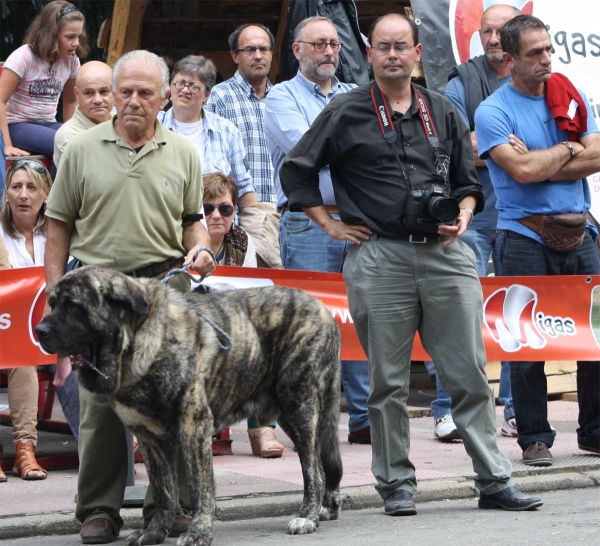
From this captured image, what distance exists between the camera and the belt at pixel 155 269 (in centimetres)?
580

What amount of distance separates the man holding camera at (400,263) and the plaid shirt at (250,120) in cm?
294

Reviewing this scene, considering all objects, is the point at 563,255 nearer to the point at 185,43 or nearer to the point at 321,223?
the point at 321,223

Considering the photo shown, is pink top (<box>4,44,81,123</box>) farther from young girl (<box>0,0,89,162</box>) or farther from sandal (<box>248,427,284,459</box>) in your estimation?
sandal (<box>248,427,284,459</box>)

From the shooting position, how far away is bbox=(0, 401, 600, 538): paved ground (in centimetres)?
620

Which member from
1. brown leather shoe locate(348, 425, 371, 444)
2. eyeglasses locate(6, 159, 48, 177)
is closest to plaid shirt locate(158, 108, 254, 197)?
eyeglasses locate(6, 159, 48, 177)

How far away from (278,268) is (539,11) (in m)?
3.83

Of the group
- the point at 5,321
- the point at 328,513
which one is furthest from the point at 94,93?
the point at 328,513

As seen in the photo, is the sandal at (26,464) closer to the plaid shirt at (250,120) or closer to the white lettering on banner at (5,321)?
the white lettering on banner at (5,321)

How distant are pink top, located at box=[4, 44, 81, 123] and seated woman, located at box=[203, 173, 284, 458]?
2054mm

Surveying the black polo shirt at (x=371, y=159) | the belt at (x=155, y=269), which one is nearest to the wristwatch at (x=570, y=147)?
the black polo shirt at (x=371, y=159)

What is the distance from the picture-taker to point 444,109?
21.0ft

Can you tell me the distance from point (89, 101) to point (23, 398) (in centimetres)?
203

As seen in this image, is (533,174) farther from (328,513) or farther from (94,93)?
(94,93)

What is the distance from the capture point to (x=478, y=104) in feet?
29.2
